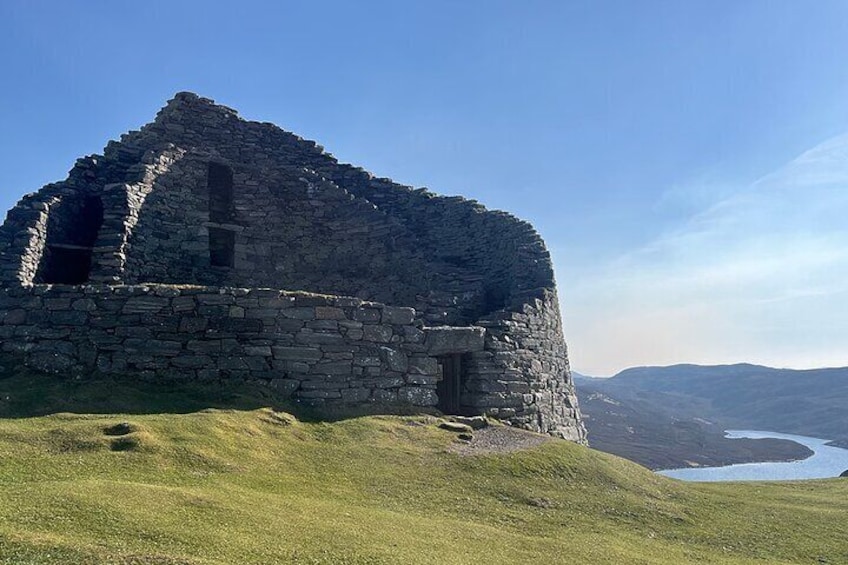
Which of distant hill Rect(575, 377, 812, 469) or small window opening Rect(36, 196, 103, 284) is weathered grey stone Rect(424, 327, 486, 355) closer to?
small window opening Rect(36, 196, 103, 284)

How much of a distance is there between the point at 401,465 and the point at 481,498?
1.73m

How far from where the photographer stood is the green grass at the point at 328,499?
21.6ft

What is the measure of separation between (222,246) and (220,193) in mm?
2223

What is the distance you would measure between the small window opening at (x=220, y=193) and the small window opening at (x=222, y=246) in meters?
0.47

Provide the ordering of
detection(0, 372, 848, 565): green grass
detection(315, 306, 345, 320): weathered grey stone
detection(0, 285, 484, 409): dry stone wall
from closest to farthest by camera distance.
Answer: detection(0, 372, 848, 565): green grass → detection(0, 285, 484, 409): dry stone wall → detection(315, 306, 345, 320): weathered grey stone

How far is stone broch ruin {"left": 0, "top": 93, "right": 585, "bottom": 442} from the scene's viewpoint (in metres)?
12.9

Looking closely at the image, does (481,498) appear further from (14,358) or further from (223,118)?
(223,118)

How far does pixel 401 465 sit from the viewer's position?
11.0m

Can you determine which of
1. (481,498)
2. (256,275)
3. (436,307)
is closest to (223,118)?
(256,275)

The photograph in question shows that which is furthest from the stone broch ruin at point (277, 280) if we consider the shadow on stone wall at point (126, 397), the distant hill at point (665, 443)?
the distant hill at point (665, 443)

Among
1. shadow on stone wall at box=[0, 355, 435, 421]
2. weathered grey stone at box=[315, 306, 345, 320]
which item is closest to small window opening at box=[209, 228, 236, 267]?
weathered grey stone at box=[315, 306, 345, 320]

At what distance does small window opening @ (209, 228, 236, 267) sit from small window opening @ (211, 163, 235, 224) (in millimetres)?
468

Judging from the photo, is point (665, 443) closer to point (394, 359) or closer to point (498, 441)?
point (498, 441)

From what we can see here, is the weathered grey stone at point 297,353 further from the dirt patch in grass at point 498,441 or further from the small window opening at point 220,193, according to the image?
the small window opening at point 220,193
